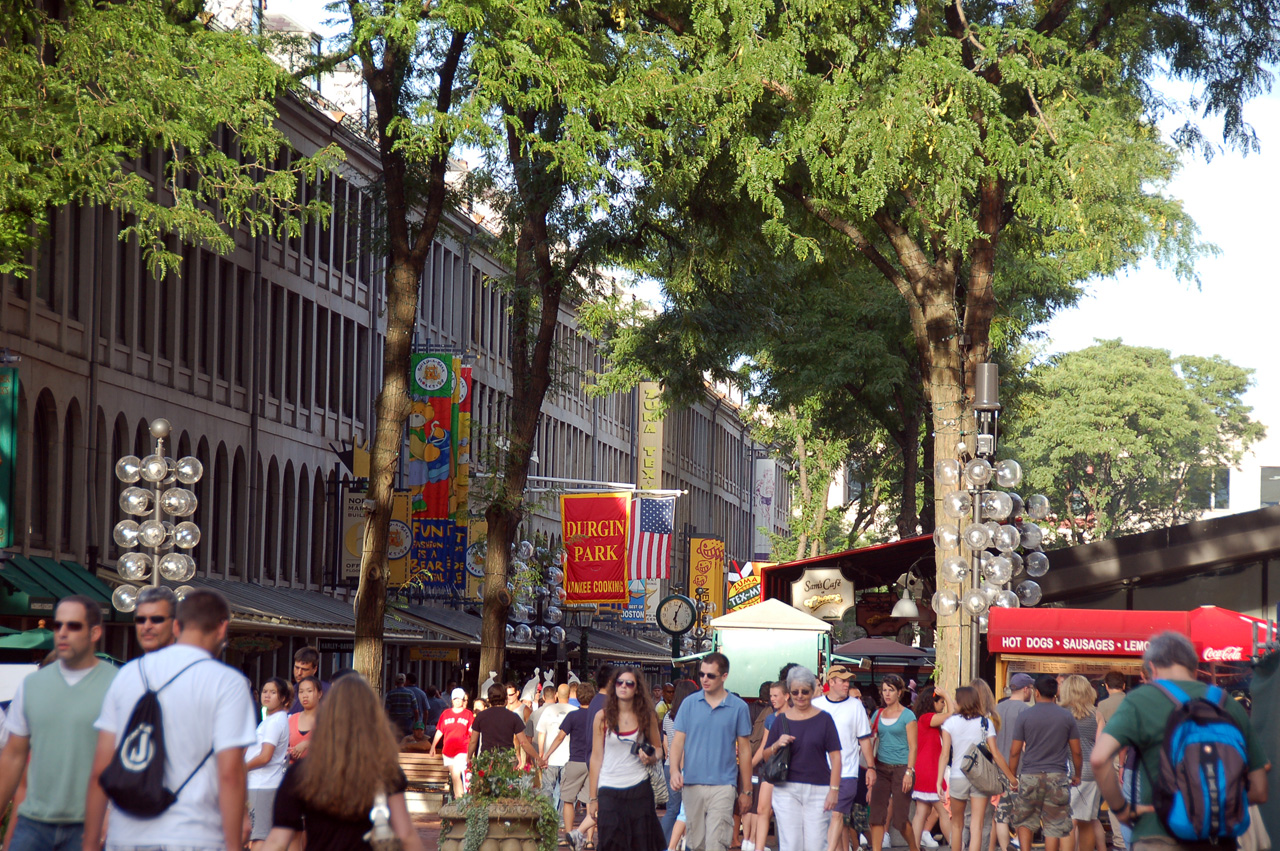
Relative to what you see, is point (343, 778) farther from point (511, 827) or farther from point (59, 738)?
point (511, 827)

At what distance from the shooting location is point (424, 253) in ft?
71.2

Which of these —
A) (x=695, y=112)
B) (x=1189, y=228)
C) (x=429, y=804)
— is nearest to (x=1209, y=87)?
(x=1189, y=228)

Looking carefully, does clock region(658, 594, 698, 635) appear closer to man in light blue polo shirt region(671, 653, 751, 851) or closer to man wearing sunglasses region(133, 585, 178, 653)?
man in light blue polo shirt region(671, 653, 751, 851)

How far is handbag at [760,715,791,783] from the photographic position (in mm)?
12141

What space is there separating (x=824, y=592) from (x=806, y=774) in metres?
20.4

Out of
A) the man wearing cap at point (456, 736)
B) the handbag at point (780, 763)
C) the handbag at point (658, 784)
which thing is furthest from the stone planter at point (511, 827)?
the man wearing cap at point (456, 736)

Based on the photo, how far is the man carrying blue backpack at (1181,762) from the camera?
722cm

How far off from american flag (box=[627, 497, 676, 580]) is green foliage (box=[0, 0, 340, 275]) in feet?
61.5

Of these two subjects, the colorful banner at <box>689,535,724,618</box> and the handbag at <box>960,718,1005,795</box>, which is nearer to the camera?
the handbag at <box>960,718,1005,795</box>

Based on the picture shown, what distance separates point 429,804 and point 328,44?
9.22m

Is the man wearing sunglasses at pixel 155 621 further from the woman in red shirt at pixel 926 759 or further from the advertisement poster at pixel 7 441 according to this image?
the advertisement poster at pixel 7 441

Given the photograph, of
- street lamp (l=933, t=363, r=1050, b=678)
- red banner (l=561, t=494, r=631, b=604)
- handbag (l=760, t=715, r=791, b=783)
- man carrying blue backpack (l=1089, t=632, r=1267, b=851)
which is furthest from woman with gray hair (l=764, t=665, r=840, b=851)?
red banner (l=561, t=494, r=631, b=604)

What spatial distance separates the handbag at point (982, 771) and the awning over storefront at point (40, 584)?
40.5 feet

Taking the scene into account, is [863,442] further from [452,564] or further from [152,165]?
[152,165]
